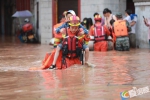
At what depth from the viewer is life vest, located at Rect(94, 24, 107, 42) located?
19.5 m

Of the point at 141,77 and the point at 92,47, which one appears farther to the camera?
the point at 92,47

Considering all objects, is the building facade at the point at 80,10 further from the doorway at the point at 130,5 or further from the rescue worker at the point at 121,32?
the rescue worker at the point at 121,32

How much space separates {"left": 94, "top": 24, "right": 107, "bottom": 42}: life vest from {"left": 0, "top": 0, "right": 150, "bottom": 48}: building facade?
2313 millimetres

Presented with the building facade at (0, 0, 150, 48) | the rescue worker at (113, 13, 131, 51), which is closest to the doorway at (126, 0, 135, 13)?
the building facade at (0, 0, 150, 48)

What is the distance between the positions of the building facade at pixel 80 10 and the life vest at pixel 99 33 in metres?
2.31

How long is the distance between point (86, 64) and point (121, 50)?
6.71m

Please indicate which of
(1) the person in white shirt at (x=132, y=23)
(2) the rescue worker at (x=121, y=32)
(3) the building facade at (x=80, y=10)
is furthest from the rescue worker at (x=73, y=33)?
(3) the building facade at (x=80, y=10)

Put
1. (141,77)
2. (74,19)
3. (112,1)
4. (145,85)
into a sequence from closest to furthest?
1. (145,85)
2. (141,77)
3. (74,19)
4. (112,1)

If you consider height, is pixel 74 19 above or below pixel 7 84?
above

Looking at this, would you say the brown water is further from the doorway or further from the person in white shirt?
the doorway

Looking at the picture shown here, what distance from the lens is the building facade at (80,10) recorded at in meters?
21.2

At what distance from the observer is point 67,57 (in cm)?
1273

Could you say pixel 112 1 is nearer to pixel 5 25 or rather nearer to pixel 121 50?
pixel 121 50

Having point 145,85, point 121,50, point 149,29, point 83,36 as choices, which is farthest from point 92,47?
point 145,85
